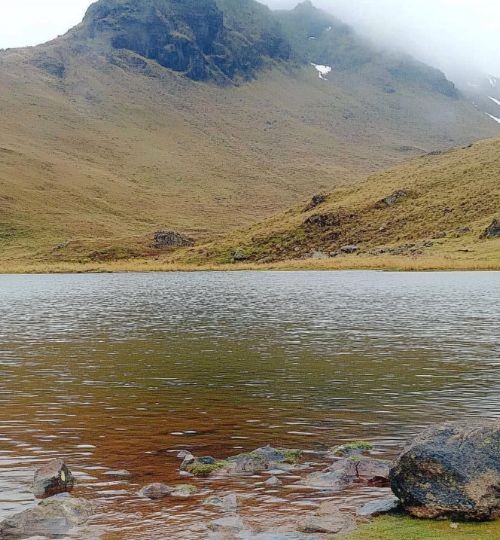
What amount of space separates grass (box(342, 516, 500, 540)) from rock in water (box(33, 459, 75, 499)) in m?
6.39

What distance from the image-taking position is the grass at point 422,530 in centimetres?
1213

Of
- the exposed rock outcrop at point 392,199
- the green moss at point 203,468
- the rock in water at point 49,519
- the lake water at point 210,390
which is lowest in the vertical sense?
the lake water at point 210,390

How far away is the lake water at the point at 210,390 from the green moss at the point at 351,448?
1.18 feet

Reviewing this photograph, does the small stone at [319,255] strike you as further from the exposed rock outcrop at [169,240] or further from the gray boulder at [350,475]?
the gray boulder at [350,475]

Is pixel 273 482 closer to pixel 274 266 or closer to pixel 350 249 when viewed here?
pixel 274 266

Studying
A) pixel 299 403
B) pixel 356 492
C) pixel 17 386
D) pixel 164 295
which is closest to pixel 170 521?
pixel 356 492

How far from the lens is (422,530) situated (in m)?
12.5

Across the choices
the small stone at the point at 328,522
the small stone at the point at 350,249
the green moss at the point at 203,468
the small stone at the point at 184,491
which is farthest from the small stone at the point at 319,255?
the small stone at the point at 328,522

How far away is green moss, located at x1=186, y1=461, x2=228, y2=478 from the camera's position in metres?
16.3

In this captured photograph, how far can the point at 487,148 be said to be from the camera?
187000 millimetres

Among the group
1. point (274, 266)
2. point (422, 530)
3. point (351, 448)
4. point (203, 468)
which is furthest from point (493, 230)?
point (422, 530)

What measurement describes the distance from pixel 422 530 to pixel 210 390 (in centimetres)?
1435

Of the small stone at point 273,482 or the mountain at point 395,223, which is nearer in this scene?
the small stone at point 273,482

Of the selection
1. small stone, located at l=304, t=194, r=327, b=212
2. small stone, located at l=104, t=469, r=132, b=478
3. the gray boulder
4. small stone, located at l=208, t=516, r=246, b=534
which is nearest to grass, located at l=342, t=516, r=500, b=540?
small stone, located at l=208, t=516, r=246, b=534
